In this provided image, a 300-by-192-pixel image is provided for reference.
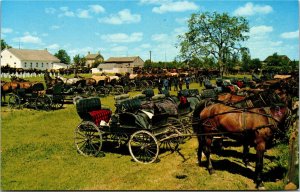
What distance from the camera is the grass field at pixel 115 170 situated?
8.16 metres

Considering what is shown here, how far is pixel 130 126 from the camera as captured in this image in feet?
33.2

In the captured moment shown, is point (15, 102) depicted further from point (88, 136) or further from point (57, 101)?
point (88, 136)

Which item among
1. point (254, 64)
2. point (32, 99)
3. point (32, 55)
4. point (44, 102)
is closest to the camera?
point (44, 102)

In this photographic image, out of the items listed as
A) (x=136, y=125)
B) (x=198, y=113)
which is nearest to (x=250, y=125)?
(x=198, y=113)

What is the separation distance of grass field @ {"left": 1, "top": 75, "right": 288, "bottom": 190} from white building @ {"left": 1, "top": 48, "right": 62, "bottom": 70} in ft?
247

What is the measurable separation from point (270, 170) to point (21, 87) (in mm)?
17628

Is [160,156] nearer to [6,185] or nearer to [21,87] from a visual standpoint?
[6,185]

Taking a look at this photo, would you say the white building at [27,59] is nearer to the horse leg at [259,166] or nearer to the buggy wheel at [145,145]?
the buggy wheel at [145,145]

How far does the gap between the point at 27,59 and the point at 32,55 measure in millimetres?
3784

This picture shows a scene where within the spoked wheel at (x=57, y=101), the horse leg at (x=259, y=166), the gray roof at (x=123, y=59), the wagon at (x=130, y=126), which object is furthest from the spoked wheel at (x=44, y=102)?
the gray roof at (x=123, y=59)

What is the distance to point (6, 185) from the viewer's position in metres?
8.20

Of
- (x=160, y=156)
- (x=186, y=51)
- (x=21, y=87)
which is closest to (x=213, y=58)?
(x=186, y=51)

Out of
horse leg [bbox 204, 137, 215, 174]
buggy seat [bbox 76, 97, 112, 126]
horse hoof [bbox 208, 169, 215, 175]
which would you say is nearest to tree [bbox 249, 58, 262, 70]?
buggy seat [bbox 76, 97, 112, 126]

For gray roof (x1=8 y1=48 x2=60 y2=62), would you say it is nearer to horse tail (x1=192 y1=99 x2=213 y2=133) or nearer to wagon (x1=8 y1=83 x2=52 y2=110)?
wagon (x1=8 y1=83 x2=52 y2=110)
